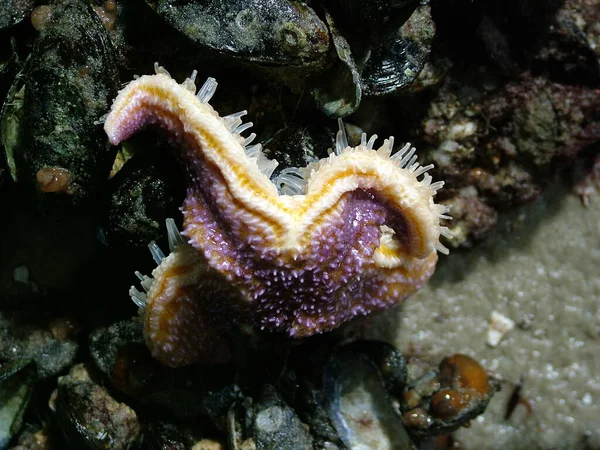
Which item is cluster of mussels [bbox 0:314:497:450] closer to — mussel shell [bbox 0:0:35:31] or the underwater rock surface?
the underwater rock surface

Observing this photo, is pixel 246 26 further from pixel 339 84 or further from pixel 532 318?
pixel 532 318

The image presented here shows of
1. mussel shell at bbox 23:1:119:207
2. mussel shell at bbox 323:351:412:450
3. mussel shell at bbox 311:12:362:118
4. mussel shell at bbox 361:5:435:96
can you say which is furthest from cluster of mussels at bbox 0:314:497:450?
mussel shell at bbox 361:5:435:96

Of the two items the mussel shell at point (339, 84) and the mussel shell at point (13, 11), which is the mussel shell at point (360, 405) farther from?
the mussel shell at point (13, 11)

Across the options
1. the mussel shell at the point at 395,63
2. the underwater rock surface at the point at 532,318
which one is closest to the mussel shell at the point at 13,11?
the mussel shell at the point at 395,63

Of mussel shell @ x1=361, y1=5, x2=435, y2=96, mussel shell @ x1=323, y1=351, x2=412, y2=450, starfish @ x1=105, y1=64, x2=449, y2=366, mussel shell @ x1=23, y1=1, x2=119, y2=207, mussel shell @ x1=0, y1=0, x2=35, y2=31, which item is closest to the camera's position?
starfish @ x1=105, y1=64, x2=449, y2=366

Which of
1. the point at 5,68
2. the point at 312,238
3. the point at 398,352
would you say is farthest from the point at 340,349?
the point at 5,68

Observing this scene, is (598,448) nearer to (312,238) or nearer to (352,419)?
(352,419)

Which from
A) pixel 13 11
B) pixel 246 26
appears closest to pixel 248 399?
pixel 246 26

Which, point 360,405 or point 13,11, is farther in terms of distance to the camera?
point 360,405
